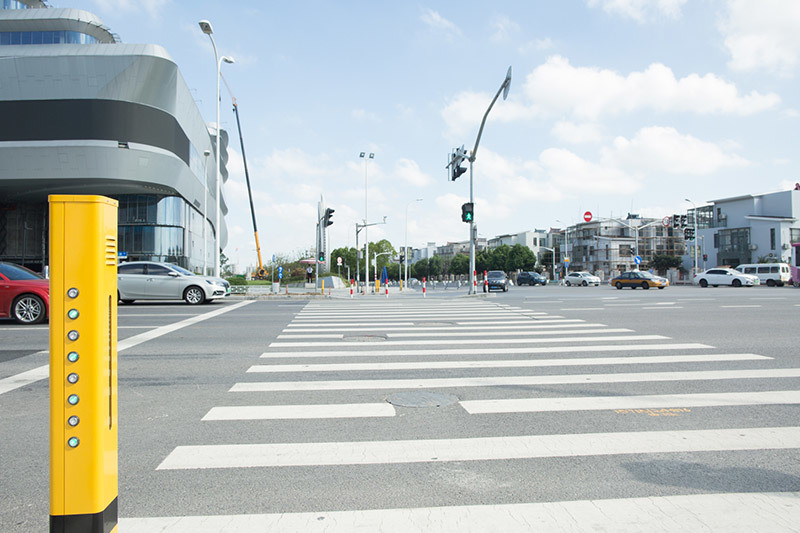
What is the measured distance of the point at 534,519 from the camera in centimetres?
304

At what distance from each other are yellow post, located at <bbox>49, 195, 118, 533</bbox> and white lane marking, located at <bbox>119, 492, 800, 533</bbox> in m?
1.16

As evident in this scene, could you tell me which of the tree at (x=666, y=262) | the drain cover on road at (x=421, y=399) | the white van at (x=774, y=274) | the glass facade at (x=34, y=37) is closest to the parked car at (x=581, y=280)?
the white van at (x=774, y=274)

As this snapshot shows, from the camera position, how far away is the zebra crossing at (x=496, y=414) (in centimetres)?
304

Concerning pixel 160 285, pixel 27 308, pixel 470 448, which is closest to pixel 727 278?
pixel 160 285

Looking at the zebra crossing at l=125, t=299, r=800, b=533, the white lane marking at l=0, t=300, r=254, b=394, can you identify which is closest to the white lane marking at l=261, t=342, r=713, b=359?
the zebra crossing at l=125, t=299, r=800, b=533

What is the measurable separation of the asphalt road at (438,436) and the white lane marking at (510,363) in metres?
0.07

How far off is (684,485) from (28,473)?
4.63m

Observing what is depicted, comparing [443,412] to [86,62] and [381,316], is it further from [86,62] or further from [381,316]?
[86,62]

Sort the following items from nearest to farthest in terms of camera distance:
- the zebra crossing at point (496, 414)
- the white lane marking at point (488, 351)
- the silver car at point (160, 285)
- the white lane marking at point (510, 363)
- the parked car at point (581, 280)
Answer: the zebra crossing at point (496, 414) → the white lane marking at point (510, 363) → the white lane marking at point (488, 351) → the silver car at point (160, 285) → the parked car at point (581, 280)

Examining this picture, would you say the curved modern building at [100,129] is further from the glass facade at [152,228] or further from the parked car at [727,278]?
the parked car at [727,278]

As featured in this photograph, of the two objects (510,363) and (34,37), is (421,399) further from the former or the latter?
(34,37)

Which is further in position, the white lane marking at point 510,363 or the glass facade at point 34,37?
the glass facade at point 34,37

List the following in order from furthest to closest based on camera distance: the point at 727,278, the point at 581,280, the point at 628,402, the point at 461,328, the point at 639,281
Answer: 1. the point at 581,280
2. the point at 727,278
3. the point at 639,281
4. the point at 461,328
5. the point at 628,402

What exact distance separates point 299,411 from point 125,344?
5.98m
